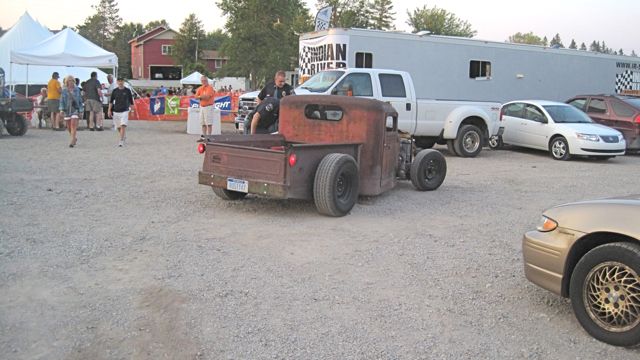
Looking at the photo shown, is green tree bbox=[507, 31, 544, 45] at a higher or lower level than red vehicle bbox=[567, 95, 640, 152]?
higher

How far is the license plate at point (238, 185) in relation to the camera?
734cm

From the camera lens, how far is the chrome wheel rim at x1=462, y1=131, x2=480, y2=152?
15.0 meters

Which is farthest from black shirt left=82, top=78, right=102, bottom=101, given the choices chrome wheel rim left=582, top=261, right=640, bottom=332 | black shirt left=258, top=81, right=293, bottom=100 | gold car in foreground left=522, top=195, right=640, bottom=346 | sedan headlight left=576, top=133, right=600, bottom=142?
chrome wheel rim left=582, top=261, right=640, bottom=332

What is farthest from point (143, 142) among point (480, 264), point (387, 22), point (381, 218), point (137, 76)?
point (137, 76)

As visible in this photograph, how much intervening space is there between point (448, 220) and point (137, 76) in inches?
3482

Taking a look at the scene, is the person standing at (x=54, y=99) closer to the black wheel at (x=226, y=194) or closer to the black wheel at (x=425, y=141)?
the black wheel at (x=425, y=141)

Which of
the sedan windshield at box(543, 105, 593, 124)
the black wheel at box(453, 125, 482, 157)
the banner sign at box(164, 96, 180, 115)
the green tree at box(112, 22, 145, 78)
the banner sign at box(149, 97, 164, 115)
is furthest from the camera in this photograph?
the green tree at box(112, 22, 145, 78)

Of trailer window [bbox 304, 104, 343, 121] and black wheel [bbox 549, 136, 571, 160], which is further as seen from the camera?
black wheel [bbox 549, 136, 571, 160]

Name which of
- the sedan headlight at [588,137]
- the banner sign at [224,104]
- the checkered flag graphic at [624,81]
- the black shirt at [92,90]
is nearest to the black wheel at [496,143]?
the sedan headlight at [588,137]

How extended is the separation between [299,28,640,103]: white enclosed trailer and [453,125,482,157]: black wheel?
3.53 meters

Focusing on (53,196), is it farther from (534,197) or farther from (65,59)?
(65,59)

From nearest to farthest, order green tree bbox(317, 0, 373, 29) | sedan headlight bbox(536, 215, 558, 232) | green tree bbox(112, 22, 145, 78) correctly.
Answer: sedan headlight bbox(536, 215, 558, 232) < green tree bbox(317, 0, 373, 29) < green tree bbox(112, 22, 145, 78)

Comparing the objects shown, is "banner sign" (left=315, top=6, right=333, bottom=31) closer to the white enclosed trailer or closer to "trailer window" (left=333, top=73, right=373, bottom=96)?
the white enclosed trailer

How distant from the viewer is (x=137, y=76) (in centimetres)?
8988
